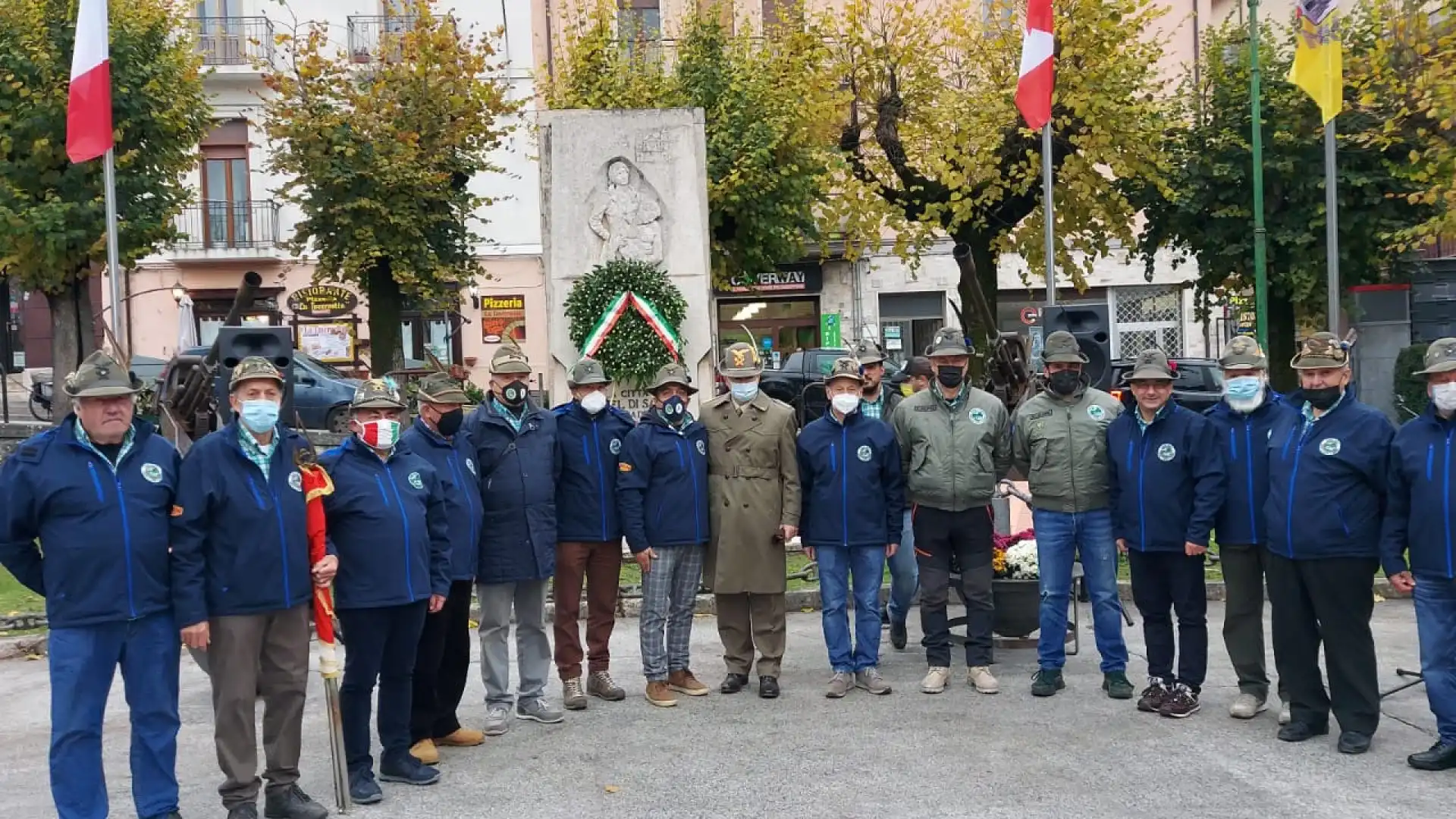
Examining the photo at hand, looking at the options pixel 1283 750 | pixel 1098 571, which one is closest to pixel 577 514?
pixel 1098 571

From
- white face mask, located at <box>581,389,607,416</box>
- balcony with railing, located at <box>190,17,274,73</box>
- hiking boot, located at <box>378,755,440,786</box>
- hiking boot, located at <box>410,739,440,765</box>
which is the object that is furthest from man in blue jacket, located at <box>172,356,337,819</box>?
balcony with railing, located at <box>190,17,274,73</box>

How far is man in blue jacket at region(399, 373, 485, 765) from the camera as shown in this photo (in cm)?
636

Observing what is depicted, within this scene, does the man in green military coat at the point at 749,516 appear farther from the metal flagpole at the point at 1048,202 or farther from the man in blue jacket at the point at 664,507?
the metal flagpole at the point at 1048,202

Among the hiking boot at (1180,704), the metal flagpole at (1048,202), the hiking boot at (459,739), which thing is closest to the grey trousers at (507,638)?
the hiking boot at (459,739)

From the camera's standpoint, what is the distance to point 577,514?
7.25 m

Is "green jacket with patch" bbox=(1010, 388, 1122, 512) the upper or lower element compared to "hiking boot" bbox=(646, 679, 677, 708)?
upper

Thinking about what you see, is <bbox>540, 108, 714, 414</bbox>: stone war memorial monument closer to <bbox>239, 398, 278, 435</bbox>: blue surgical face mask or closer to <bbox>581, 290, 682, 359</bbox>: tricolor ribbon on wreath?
<bbox>581, 290, 682, 359</bbox>: tricolor ribbon on wreath

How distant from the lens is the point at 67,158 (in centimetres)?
1739

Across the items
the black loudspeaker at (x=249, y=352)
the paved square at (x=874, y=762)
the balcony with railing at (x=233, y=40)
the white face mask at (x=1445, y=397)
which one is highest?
the balcony with railing at (x=233, y=40)

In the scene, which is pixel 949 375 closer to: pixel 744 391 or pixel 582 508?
pixel 744 391

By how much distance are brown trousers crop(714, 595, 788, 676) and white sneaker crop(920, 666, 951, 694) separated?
2.88 ft

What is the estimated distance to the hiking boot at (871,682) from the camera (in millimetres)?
7465

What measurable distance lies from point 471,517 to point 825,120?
47.3 ft

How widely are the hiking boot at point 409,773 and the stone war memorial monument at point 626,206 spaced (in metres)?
5.50
